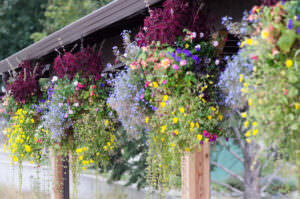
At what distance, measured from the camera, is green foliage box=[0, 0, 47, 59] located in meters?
11.8

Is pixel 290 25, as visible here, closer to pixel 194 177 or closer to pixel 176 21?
pixel 176 21

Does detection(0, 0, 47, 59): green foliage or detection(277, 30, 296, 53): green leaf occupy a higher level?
detection(0, 0, 47, 59): green foliage

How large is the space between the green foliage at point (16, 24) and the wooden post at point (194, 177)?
10573 millimetres

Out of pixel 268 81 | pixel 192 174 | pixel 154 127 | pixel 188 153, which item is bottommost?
pixel 192 174

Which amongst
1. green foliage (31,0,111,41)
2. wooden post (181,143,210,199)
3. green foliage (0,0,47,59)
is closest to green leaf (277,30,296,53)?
wooden post (181,143,210,199)

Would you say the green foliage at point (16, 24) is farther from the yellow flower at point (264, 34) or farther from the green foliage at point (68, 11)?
the yellow flower at point (264, 34)

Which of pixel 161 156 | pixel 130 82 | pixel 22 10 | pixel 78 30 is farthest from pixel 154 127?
pixel 22 10

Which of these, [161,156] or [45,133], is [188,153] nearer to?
[161,156]

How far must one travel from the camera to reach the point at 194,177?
2641 mm

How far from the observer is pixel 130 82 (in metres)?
2.72

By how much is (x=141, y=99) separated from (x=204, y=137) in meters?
0.63

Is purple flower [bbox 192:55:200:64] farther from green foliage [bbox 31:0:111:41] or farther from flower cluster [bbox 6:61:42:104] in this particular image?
green foliage [bbox 31:0:111:41]

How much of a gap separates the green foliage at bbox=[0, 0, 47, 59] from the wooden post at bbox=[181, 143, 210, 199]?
1057cm

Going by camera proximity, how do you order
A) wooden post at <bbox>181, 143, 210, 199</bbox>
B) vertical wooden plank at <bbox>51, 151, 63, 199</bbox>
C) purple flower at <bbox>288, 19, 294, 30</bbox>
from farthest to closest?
1. vertical wooden plank at <bbox>51, 151, 63, 199</bbox>
2. wooden post at <bbox>181, 143, 210, 199</bbox>
3. purple flower at <bbox>288, 19, 294, 30</bbox>
